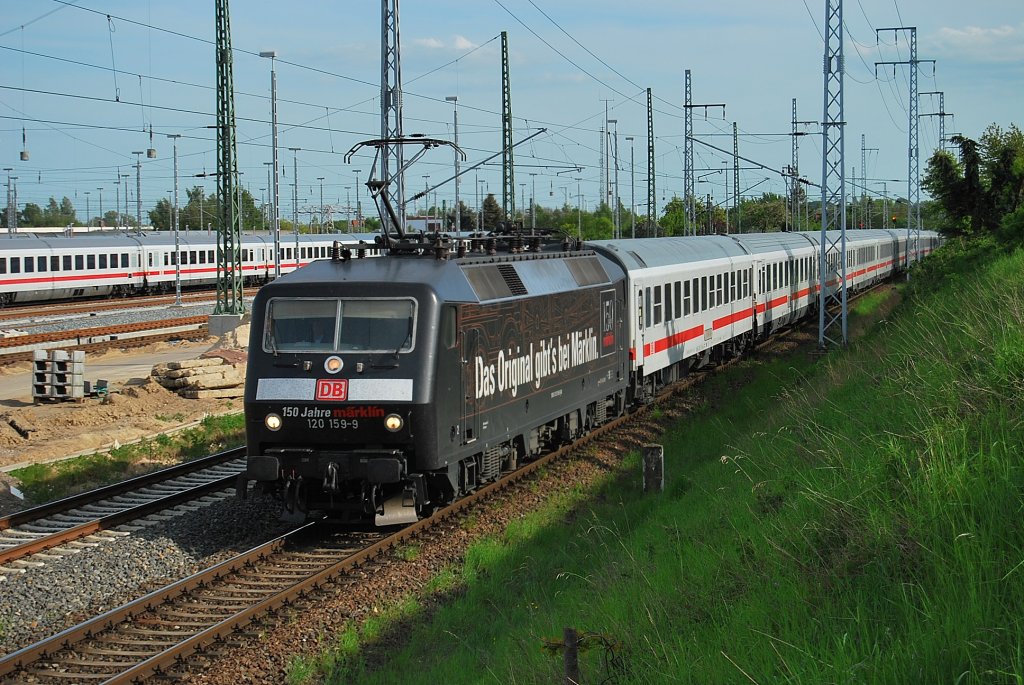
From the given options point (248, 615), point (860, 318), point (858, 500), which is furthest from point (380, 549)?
point (860, 318)

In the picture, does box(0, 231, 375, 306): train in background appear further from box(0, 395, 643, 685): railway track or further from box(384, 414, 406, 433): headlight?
box(384, 414, 406, 433): headlight

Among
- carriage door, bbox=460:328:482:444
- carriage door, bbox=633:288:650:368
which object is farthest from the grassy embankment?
carriage door, bbox=633:288:650:368

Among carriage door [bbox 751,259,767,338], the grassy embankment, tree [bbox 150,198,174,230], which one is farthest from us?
tree [bbox 150,198,174,230]

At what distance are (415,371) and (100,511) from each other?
16.0ft

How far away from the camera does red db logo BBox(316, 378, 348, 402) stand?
1148 centimetres

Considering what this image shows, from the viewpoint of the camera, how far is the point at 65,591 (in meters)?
10.5

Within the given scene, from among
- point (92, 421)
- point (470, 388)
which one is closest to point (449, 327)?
point (470, 388)

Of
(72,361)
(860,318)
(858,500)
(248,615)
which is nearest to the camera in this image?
(858,500)

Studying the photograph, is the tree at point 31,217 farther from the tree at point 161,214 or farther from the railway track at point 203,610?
the railway track at point 203,610

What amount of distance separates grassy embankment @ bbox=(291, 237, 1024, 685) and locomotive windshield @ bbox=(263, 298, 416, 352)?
8.03 feet

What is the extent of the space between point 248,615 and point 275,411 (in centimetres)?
258

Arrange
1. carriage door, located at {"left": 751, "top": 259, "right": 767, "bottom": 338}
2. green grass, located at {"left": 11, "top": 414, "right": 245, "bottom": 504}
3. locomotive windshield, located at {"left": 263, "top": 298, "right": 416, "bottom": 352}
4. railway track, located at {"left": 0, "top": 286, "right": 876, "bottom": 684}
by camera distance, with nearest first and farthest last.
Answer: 1. railway track, located at {"left": 0, "top": 286, "right": 876, "bottom": 684}
2. locomotive windshield, located at {"left": 263, "top": 298, "right": 416, "bottom": 352}
3. green grass, located at {"left": 11, "top": 414, "right": 245, "bottom": 504}
4. carriage door, located at {"left": 751, "top": 259, "right": 767, "bottom": 338}

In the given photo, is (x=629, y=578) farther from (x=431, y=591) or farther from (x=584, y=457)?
(x=584, y=457)

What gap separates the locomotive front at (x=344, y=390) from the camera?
1142cm
